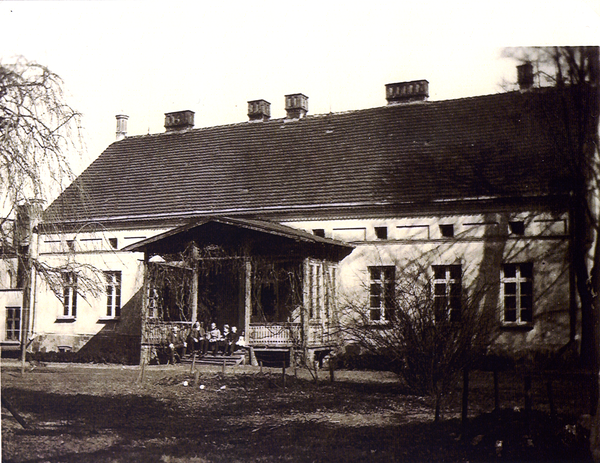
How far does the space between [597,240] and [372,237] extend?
5.11m

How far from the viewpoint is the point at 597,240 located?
718 centimetres

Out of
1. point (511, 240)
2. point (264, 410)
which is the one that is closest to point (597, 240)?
point (511, 240)

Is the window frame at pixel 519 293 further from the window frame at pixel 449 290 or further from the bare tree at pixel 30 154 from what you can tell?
the bare tree at pixel 30 154

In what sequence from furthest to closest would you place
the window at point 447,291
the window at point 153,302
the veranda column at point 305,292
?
the window at point 153,302
the veranda column at point 305,292
the window at point 447,291

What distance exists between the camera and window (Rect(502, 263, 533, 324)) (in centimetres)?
776

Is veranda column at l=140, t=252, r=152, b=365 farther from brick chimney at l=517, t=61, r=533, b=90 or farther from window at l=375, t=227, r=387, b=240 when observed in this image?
brick chimney at l=517, t=61, r=533, b=90

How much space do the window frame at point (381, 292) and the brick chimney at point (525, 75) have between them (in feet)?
10.5

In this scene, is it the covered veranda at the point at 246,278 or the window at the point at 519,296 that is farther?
the covered veranda at the point at 246,278

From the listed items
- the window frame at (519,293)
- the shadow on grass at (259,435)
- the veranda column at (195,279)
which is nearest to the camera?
the shadow on grass at (259,435)

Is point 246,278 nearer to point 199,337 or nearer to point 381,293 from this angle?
point 199,337

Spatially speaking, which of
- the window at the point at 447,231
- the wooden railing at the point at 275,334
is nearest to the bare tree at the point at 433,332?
the window at the point at 447,231

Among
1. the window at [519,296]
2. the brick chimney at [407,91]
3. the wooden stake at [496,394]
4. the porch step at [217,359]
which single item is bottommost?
the porch step at [217,359]

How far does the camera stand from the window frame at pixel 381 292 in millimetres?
8348

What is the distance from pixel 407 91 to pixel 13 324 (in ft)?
21.5
